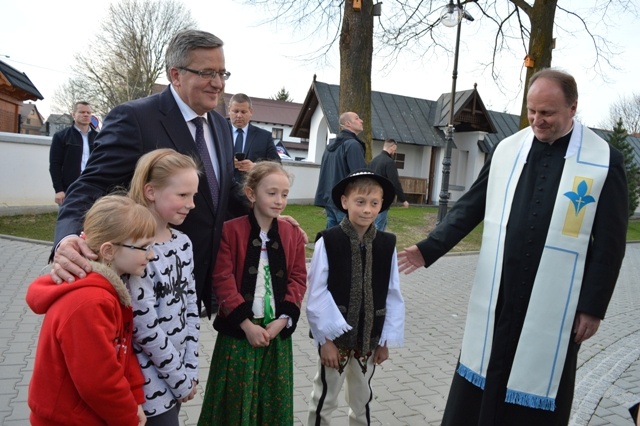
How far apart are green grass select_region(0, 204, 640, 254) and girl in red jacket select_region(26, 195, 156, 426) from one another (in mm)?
9167

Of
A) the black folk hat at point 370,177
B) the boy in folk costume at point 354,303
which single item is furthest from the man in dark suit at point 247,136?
the boy in folk costume at point 354,303

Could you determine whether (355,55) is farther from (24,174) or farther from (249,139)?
(24,174)

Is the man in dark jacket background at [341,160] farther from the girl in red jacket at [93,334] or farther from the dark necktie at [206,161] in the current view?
the girl in red jacket at [93,334]

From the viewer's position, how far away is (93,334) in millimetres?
1951

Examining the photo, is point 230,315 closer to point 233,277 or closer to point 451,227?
point 233,277

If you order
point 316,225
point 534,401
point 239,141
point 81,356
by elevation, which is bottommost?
point 316,225

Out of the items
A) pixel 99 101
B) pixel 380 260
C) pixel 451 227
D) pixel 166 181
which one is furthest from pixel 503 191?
pixel 99 101

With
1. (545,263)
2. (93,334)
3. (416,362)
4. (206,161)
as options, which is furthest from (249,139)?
(93,334)

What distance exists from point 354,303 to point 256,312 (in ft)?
2.02

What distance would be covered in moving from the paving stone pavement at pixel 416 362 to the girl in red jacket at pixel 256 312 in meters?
0.90

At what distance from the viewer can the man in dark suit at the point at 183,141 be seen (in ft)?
8.05

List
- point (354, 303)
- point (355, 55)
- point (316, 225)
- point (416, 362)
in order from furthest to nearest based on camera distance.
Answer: point (316, 225) < point (355, 55) < point (416, 362) < point (354, 303)

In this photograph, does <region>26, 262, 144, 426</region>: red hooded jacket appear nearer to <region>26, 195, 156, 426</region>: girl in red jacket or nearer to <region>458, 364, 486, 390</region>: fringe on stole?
<region>26, 195, 156, 426</region>: girl in red jacket

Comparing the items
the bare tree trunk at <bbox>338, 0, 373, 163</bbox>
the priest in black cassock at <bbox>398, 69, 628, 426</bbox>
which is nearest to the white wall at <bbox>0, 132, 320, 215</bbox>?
the bare tree trunk at <bbox>338, 0, 373, 163</bbox>
